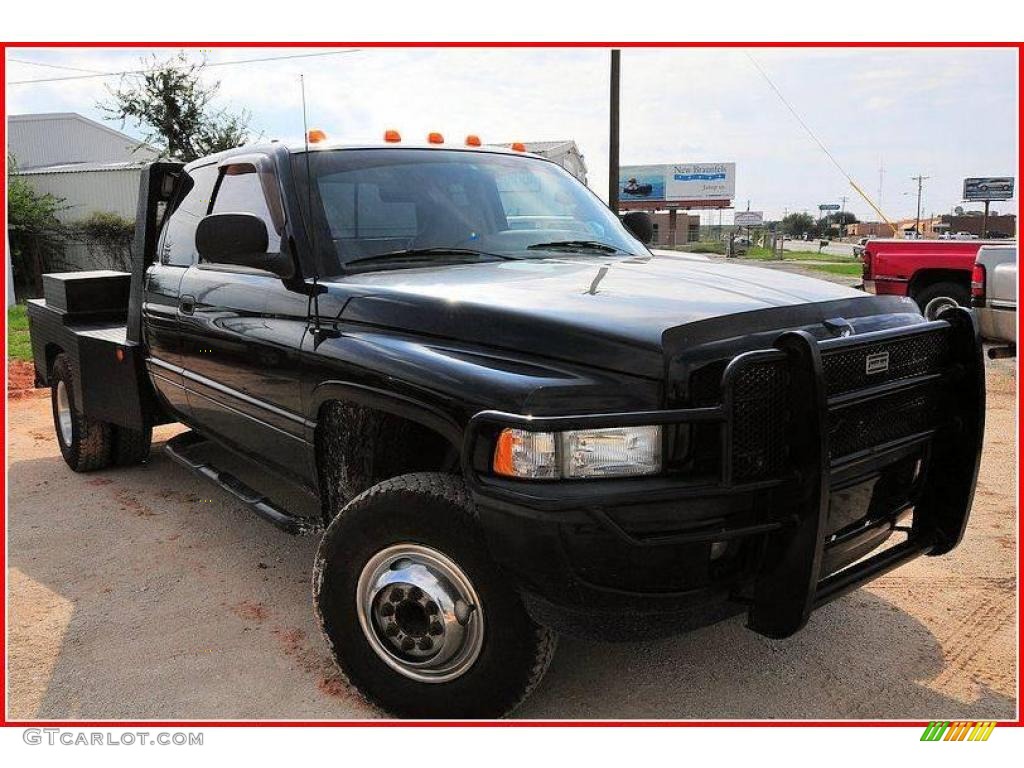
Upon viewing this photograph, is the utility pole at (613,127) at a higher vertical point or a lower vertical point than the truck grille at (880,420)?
higher

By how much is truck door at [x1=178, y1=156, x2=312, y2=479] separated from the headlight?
1.29 metres

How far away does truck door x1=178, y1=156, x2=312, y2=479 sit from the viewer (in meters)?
3.46

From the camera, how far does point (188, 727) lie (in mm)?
2830

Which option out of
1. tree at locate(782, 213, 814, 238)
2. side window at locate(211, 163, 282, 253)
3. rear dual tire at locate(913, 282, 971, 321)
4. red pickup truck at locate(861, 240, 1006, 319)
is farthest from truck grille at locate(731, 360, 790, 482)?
tree at locate(782, 213, 814, 238)

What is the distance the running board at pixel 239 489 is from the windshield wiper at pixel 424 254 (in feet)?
3.49

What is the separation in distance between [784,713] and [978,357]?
1.36m

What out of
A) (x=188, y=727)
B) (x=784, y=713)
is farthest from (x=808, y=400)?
(x=188, y=727)

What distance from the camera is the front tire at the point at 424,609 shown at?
2.58 meters

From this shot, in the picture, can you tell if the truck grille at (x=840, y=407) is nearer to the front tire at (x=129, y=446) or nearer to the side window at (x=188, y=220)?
the side window at (x=188, y=220)

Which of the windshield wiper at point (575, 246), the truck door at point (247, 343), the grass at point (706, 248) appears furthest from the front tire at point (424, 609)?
the grass at point (706, 248)

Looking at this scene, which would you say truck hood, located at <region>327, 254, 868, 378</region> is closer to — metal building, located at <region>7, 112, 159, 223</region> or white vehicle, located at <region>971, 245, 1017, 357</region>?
white vehicle, located at <region>971, 245, 1017, 357</region>

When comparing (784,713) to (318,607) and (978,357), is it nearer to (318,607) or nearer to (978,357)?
(978,357)

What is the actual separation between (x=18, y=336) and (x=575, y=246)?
12404mm

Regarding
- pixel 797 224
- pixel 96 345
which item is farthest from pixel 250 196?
pixel 797 224
